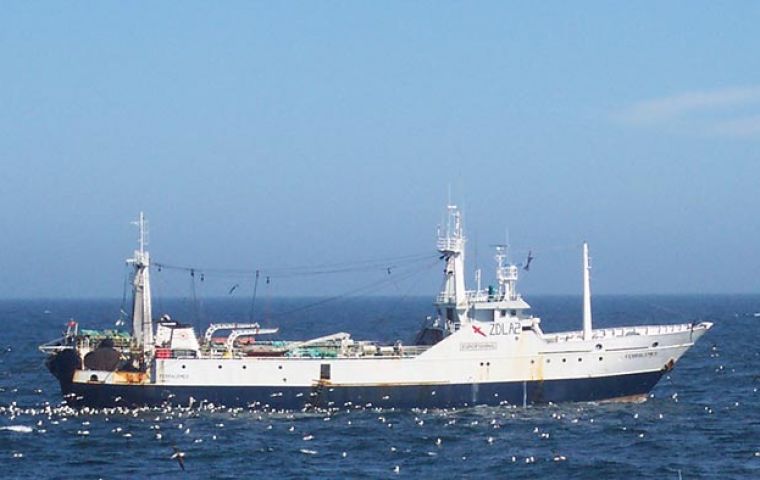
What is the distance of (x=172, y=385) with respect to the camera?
62.5m

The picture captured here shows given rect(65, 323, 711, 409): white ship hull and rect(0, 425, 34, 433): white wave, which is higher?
rect(65, 323, 711, 409): white ship hull

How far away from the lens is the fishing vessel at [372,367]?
62.5 metres

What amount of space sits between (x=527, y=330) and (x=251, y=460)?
1885cm

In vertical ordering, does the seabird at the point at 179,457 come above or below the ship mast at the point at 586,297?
below

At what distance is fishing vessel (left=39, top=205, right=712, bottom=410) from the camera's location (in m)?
62.5

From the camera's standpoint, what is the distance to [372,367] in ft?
205

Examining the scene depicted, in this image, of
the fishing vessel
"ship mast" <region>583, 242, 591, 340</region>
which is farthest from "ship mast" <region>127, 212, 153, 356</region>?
"ship mast" <region>583, 242, 591, 340</region>

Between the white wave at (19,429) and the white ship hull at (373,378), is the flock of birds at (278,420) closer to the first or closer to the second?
the white wave at (19,429)

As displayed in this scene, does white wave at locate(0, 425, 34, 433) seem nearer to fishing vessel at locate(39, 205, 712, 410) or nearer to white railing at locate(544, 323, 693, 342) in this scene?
fishing vessel at locate(39, 205, 712, 410)

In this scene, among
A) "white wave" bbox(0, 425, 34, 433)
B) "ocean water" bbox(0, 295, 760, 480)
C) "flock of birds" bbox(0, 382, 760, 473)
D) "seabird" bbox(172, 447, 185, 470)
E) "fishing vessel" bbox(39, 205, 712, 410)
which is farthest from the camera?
"fishing vessel" bbox(39, 205, 712, 410)

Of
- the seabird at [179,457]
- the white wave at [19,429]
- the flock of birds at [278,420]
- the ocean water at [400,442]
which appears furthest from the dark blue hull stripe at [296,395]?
the seabird at [179,457]

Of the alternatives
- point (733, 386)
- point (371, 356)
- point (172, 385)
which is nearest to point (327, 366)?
point (371, 356)

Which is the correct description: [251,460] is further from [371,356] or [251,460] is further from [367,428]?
[371,356]

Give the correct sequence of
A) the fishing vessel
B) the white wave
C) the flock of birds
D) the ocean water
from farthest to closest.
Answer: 1. the fishing vessel
2. the white wave
3. the flock of birds
4. the ocean water
